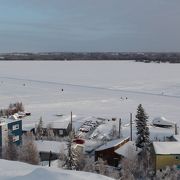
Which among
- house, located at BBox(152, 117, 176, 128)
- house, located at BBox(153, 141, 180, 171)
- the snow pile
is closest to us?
the snow pile

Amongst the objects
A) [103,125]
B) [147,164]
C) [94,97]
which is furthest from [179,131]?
[94,97]

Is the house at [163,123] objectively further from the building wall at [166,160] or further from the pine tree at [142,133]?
the building wall at [166,160]

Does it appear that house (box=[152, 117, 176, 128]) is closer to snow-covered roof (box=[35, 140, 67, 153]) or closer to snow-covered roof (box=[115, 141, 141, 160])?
snow-covered roof (box=[115, 141, 141, 160])

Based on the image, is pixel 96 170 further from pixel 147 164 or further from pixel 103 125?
pixel 103 125

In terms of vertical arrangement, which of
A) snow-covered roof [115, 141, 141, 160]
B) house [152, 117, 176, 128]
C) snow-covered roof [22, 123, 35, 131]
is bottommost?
snow-covered roof [22, 123, 35, 131]

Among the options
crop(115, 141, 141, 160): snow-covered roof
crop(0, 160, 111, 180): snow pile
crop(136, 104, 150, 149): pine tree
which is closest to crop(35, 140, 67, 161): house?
crop(115, 141, 141, 160): snow-covered roof

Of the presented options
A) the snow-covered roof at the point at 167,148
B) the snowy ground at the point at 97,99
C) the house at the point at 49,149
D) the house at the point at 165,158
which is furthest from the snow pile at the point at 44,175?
the snowy ground at the point at 97,99

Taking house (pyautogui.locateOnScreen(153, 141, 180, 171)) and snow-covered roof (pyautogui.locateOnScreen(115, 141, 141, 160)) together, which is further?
snow-covered roof (pyautogui.locateOnScreen(115, 141, 141, 160))
